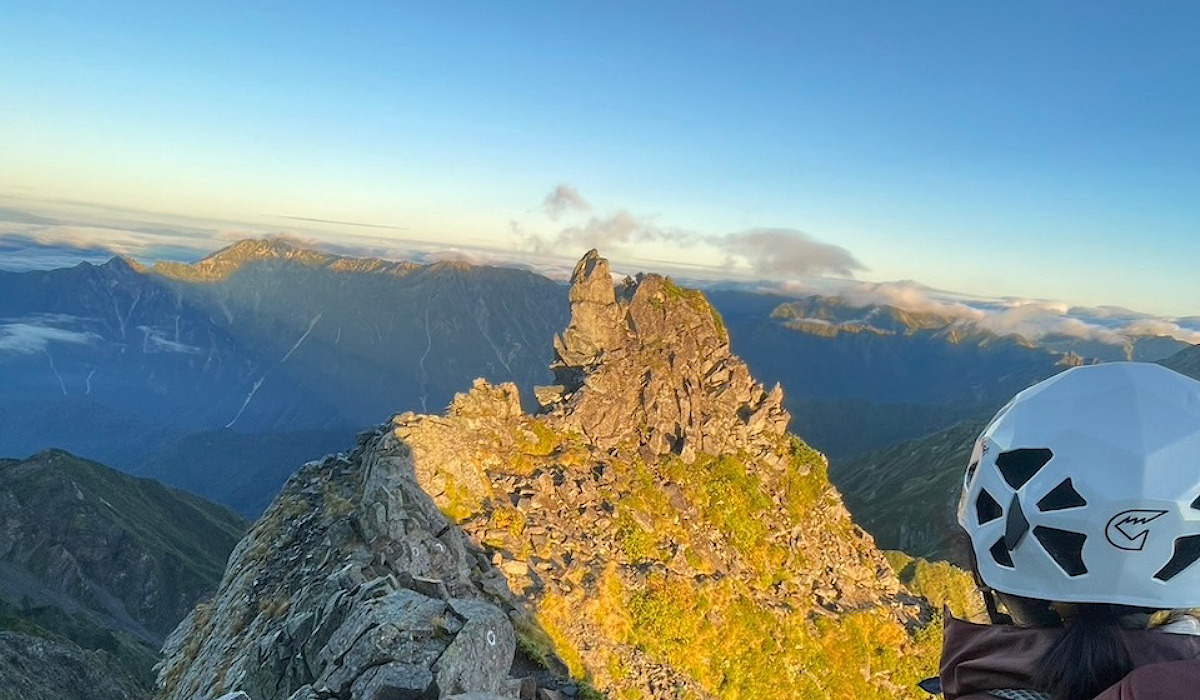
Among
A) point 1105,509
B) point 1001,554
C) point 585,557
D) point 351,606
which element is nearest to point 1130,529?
point 1105,509

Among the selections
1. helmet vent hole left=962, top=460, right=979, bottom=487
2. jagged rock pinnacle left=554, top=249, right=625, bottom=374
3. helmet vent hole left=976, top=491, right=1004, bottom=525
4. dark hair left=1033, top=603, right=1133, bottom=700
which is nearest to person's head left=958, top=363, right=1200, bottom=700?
dark hair left=1033, top=603, right=1133, bottom=700

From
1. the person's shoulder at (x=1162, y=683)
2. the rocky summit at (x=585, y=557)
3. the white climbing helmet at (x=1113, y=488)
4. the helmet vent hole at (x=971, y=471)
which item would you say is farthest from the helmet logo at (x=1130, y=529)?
the rocky summit at (x=585, y=557)

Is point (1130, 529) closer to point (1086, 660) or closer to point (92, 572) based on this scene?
point (1086, 660)

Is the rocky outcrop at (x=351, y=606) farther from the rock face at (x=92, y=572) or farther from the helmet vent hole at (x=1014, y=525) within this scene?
the rock face at (x=92, y=572)

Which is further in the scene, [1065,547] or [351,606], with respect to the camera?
[351,606]

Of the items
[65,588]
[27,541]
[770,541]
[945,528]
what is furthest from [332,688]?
[27,541]
